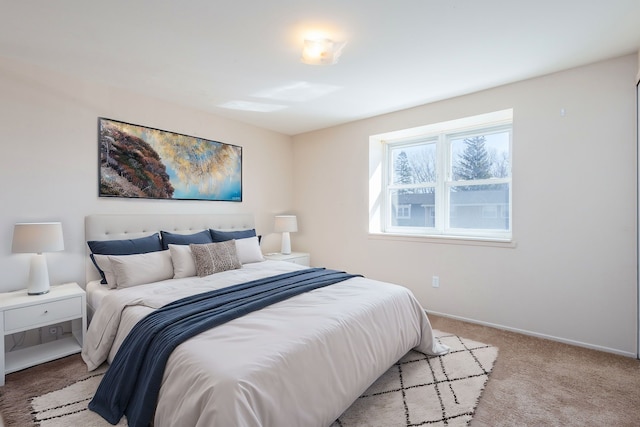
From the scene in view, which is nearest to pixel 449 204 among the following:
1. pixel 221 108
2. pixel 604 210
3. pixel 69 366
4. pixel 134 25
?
pixel 604 210

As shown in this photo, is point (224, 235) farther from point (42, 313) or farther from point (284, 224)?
point (42, 313)

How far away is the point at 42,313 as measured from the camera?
2.30 m

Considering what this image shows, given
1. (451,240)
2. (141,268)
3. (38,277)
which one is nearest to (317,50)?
(141,268)

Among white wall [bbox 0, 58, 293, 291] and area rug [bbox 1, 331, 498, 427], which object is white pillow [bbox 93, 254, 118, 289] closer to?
white wall [bbox 0, 58, 293, 291]

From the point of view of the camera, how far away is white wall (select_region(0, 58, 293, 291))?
2523 mm

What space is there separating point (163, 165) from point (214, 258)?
125 cm

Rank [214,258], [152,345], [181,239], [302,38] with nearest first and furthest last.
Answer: [152,345], [302,38], [214,258], [181,239]

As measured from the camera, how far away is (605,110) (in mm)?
2594

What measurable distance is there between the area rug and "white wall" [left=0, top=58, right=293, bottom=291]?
119 cm

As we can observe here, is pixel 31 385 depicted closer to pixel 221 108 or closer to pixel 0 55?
pixel 0 55

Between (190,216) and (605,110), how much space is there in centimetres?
407

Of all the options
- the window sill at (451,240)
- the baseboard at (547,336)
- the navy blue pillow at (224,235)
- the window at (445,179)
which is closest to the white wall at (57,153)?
the navy blue pillow at (224,235)

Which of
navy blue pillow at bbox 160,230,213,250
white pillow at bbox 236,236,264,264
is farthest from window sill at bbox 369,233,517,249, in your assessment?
navy blue pillow at bbox 160,230,213,250

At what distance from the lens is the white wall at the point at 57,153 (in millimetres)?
2523
